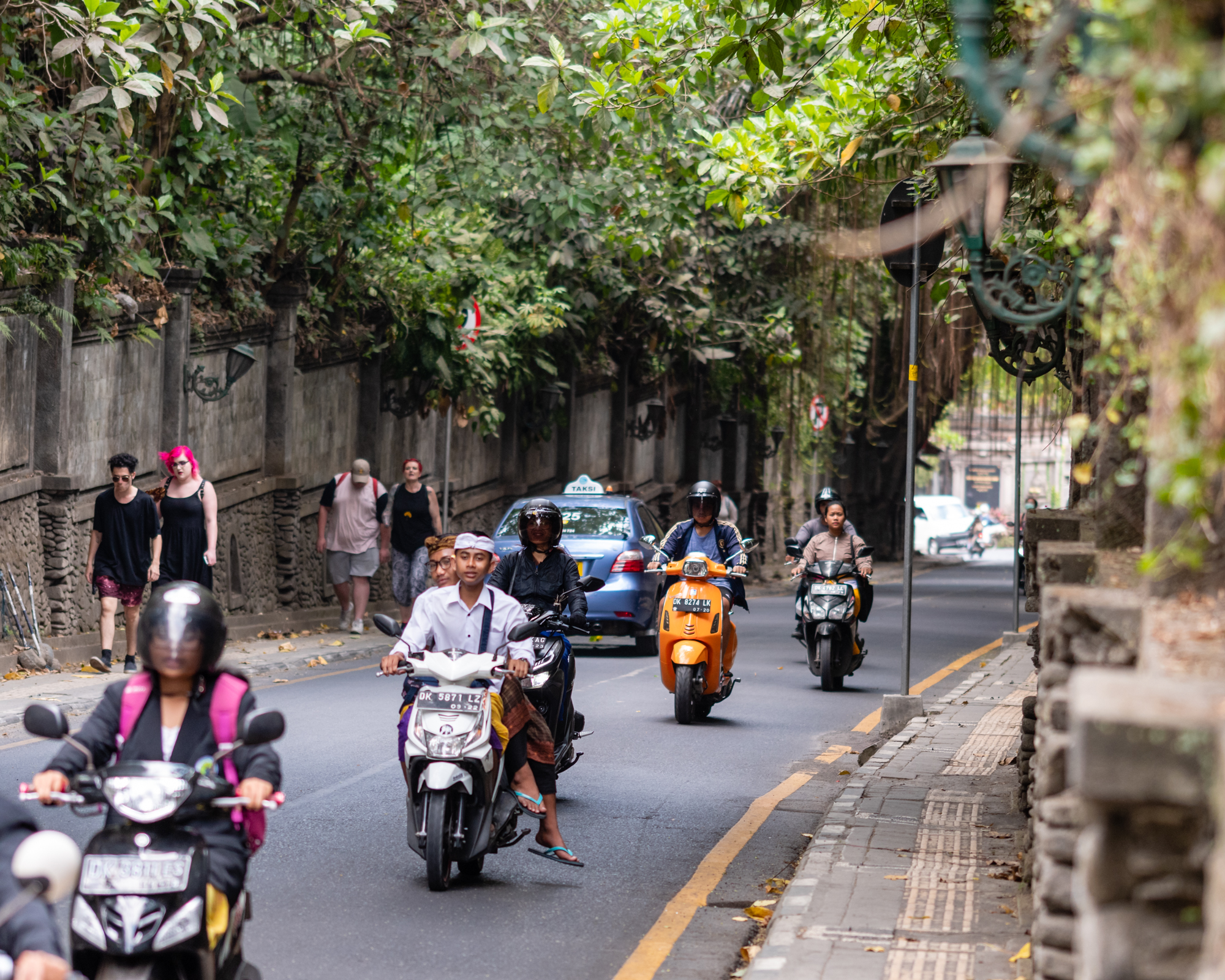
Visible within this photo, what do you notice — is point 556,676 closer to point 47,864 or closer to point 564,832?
point 564,832

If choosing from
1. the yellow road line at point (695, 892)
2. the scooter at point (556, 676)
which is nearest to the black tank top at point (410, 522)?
the yellow road line at point (695, 892)

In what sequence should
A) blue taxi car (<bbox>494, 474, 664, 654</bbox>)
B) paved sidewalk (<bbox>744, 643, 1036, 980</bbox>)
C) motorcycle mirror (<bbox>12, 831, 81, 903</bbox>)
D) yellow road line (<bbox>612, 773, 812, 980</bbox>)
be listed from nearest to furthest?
motorcycle mirror (<bbox>12, 831, 81, 903</bbox>)
paved sidewalk (<bbox>744, 643, 1036, 980</bbox>)
yellow road line (<bbox>612, 773, 812, 980</bbox>)
blue taxi car (<bbox>494, 474, 664, 654</bbox>)

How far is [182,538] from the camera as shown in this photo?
45.2 ft

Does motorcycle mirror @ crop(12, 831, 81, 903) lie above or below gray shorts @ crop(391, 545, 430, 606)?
above

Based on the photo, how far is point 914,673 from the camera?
15055 mm

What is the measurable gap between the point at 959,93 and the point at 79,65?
28.2 ft

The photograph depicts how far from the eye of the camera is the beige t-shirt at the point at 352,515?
18141mm

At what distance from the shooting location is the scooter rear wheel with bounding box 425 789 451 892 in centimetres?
636

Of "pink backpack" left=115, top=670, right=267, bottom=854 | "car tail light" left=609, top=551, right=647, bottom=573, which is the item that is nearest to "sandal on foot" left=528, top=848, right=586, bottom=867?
"pink backpack" left=115, top=670, right=267, bottom=854

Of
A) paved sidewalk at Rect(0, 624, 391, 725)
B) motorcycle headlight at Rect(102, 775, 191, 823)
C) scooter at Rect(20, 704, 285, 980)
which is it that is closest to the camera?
scooter at Rect(20, 704, 285, 980)

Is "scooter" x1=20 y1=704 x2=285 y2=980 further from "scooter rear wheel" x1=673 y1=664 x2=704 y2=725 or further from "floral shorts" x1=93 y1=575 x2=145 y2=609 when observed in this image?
"floral shorts" x1=93 y1=575 x2=145 y2=609

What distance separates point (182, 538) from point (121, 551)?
1.98 ft

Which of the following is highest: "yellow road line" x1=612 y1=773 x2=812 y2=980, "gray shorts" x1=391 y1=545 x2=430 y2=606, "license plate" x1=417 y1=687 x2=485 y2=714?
"license plate" x1=417 y1=687 x2=485 y2=714

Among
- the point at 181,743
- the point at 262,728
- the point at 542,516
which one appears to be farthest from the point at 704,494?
the point at 262,728
